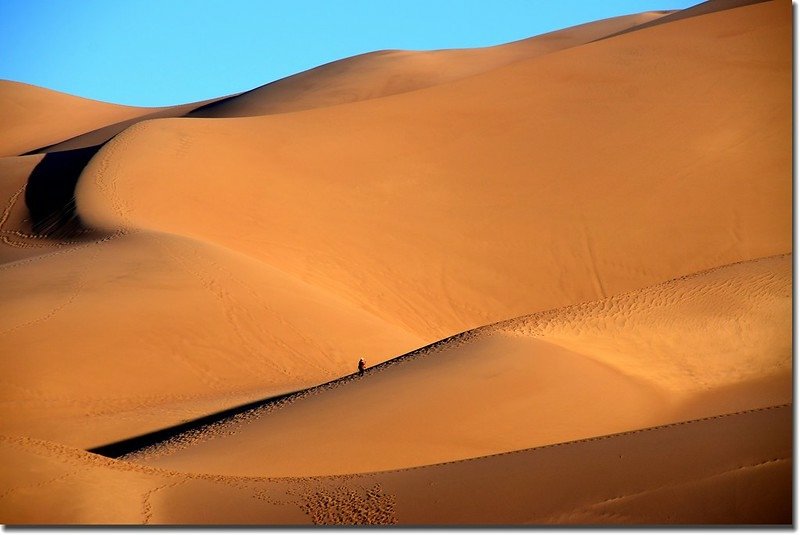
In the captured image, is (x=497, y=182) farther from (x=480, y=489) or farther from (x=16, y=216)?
(x=480, y=489)

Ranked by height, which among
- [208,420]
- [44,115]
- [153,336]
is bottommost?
[208,420]

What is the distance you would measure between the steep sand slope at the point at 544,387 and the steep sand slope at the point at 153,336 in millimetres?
2755

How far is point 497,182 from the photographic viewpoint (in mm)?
24562

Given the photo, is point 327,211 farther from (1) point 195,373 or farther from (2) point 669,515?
(2) point 669,515

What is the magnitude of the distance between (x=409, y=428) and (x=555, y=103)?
1885 centimetres

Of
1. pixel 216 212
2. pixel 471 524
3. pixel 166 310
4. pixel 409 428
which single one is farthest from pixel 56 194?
pixel 471 524

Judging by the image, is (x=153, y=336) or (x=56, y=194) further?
(x=56, y=194)

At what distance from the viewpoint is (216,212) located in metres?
22.0

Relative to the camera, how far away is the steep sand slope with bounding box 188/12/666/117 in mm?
42031

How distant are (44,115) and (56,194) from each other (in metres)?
33.6

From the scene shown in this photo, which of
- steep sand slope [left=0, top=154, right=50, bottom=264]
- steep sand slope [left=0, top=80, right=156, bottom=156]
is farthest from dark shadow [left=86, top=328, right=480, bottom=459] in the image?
steep sand slope [left=0, top=80, right=156, bottom=156]

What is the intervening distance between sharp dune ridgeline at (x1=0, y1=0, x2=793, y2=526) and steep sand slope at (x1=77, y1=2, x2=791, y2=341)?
9cm

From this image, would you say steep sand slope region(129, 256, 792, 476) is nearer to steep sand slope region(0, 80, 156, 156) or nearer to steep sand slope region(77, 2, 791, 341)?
steep sand slope region(77, 2, 791, 341)

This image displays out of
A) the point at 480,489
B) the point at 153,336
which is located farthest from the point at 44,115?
→ the point at 480,489
